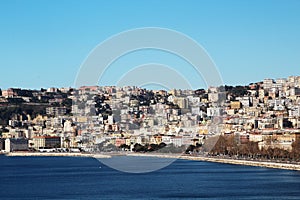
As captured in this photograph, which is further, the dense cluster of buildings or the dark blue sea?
the dense cluster of buildings

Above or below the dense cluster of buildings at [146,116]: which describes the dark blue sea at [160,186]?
below

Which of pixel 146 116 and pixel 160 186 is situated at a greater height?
pixel 146 116

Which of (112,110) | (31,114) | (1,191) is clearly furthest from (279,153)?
(31,114)

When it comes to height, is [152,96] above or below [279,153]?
above

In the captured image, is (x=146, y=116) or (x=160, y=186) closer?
(x=160, y=186)

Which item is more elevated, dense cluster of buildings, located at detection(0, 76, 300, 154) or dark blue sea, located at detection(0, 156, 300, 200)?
dense cluster of buildings, located at detection(0, 76, 300, 154)

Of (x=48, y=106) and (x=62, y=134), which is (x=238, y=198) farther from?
(x=48, y=106)

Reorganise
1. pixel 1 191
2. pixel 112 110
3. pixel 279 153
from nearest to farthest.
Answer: pixel 1 191 → pixel 279 153 → pixel 112 110

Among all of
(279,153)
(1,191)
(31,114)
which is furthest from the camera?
(31,114)
